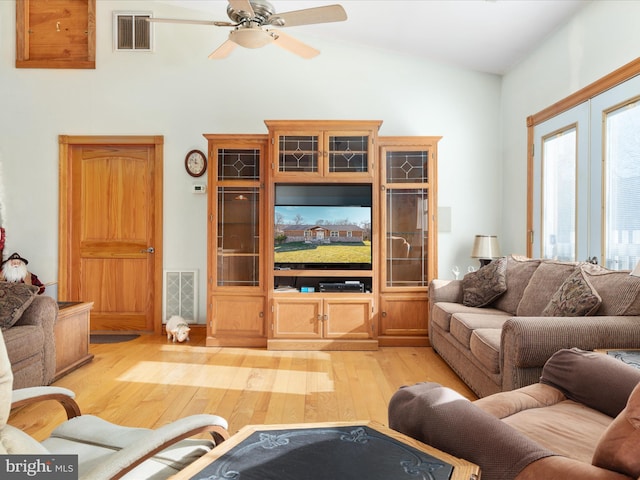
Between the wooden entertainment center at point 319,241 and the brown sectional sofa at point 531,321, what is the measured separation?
698 mm

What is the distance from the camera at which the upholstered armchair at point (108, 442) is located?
1143mm

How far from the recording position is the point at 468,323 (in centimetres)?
A: 338

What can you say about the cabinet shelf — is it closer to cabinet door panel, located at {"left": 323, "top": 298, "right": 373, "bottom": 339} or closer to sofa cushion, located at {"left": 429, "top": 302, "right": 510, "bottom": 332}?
cabinet door panel, located at {"left": 323, "top": 298, "right": 373, "bottom": 339}

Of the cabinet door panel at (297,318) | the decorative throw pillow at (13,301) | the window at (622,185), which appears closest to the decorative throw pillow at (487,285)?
the window at (622,185)

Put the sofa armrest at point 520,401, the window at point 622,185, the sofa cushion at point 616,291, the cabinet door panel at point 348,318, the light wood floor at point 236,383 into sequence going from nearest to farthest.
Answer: the sofa armrest at point 520,401 → the sofa cushion at point 616,291 → the light wood floor at point 236,383 → the window at point 622,185 → the cabinet door panel at point 348,318

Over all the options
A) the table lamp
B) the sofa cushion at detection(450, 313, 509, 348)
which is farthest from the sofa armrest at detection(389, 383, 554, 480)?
the table lamp

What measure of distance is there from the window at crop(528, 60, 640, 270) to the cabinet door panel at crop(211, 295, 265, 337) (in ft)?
9.34

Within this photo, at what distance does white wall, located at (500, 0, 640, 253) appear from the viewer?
3170 mm

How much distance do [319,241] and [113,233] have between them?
2.51 m

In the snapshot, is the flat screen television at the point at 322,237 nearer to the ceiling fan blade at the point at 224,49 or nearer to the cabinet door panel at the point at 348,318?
the cabinet door panel at the point at 348,318

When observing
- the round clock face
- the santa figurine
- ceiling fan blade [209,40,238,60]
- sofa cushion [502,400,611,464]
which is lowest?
sofa cushion [502,400,611,464]

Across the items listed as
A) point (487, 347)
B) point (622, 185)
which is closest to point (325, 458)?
point (487, 347)

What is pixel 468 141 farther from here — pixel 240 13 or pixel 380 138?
pixel 240 13

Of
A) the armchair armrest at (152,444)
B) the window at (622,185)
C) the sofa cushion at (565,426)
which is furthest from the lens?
the window at (622,185)
